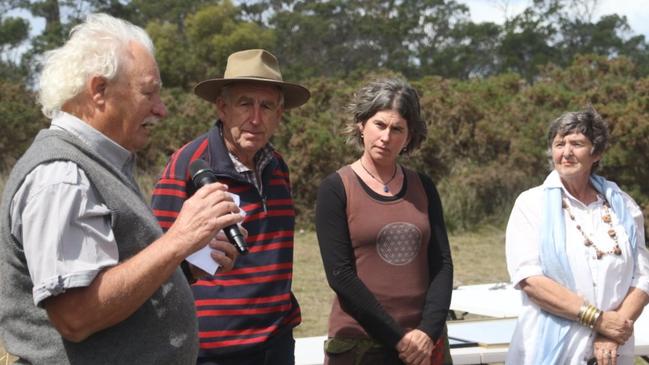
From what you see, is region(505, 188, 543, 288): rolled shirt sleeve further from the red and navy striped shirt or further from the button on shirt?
the button on shirt

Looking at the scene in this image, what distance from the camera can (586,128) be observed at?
3887 millimetres

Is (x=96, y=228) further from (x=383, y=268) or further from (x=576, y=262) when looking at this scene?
(x=576, y=262)

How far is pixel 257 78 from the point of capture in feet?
10.4

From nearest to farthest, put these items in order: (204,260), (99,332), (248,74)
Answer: (99,332), (204,260), (248,74)

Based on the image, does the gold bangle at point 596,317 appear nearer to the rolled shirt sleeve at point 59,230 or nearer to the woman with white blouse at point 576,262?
the woman with white blouse at point 576,262

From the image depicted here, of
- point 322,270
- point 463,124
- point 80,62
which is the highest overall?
point 80,62

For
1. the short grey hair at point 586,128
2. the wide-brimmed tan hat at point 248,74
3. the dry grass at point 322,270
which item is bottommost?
the dry grass at point 322,270

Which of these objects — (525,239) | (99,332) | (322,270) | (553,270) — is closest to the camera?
(99,332)

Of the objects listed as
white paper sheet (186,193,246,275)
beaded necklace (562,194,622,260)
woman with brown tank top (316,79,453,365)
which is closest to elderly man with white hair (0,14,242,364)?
white paper sheet (186,193,246,275)

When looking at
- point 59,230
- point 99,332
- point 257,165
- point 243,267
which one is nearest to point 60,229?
point 59,230

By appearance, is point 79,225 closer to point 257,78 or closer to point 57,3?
point 257,78

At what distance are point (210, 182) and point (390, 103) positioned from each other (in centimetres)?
125

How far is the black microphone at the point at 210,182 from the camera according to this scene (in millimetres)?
2336

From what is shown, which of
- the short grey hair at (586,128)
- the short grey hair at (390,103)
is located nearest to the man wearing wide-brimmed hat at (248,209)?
the short grey hair at (390,103)
